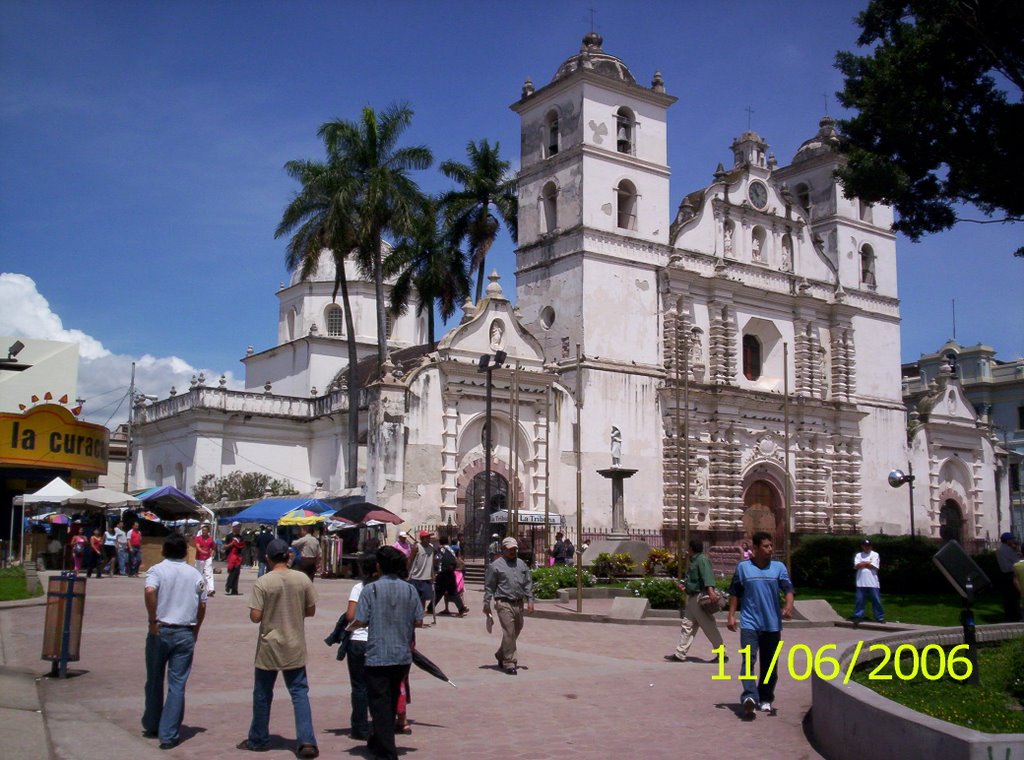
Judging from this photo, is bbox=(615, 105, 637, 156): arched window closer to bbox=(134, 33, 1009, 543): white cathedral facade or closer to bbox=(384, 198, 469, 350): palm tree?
bbox=(134, 33, 1009, 543): white cathedral facade

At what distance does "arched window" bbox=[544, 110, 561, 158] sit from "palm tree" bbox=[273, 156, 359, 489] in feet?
24.9

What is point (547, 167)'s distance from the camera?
37781 millimetres

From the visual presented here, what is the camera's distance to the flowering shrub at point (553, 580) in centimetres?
2362

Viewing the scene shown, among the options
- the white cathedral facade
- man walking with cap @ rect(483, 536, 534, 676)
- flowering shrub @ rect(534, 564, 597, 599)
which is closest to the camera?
man walking with cap @ rect(483, 536, 534, 676)

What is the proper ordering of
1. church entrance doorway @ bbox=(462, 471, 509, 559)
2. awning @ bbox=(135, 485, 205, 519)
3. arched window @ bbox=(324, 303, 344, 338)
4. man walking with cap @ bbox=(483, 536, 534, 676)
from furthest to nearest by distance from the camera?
1. arched window @ bbox=(324, 303, 344, 338)
2. church entrance doorway @ bbox=(462, 471, 509, 559)
3. awning @ bbox=(135, 485, 205, 519)
4. man walking with cap @ bbox=(483, 536, 534, 676)

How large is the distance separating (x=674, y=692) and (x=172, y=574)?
19.0 feet

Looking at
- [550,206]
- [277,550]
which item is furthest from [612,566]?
[277,550]

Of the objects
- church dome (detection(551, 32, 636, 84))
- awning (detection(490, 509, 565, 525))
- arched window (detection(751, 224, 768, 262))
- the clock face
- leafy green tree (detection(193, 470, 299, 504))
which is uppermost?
church dome (detection(551, 32, 636, 84))

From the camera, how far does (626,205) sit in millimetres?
38156

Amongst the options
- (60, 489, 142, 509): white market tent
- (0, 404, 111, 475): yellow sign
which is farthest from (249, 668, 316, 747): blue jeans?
(0, 404, 111, 475): yellow sign

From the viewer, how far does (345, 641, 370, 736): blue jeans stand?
8.87 m

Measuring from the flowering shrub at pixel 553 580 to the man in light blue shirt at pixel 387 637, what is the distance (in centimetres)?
1509

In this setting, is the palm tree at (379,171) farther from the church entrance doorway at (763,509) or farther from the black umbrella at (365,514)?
the church entrance doorway at (763,509)

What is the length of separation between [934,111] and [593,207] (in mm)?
16323
